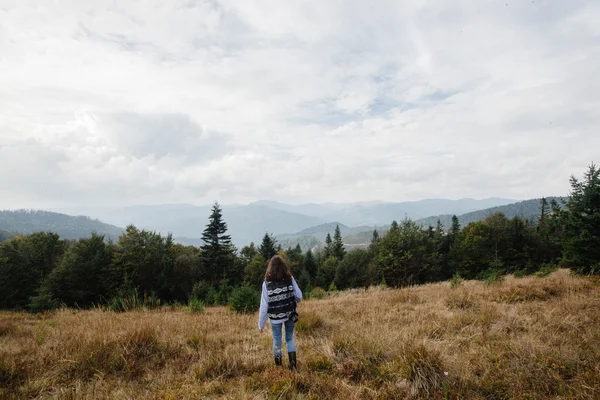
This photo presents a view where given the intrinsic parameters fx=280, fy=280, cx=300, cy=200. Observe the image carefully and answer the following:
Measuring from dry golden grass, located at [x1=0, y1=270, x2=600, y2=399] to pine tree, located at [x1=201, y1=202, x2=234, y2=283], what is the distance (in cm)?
3737

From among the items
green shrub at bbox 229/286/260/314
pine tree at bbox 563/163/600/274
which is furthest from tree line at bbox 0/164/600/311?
green shrub at bbox 229/286/260/314

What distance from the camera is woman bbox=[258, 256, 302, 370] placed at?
4.97 m

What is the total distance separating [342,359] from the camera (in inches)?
187

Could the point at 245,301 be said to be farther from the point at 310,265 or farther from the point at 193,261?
the point at 310,265

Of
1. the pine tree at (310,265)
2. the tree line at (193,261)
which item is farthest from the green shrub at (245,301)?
the pine tree at (310,265)

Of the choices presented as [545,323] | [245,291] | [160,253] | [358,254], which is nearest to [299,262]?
[358,254]

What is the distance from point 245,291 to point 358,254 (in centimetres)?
5805

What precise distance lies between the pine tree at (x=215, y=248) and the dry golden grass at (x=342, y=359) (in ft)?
123

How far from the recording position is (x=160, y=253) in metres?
42.0

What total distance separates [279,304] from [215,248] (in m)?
41.1

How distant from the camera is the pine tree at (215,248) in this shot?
43219 mm

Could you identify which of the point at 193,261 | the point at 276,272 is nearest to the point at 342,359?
the point at 276,272

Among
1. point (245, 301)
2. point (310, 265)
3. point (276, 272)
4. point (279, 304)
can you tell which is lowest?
point (310, 265)

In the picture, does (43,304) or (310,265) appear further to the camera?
(310,265)
